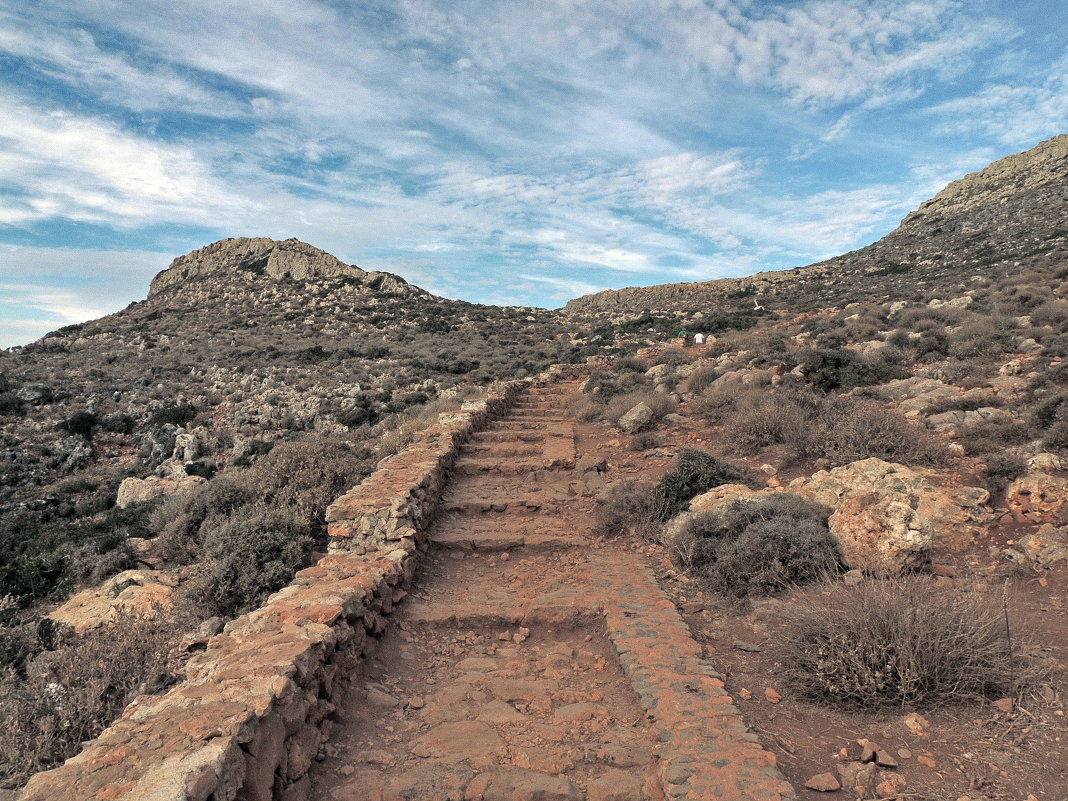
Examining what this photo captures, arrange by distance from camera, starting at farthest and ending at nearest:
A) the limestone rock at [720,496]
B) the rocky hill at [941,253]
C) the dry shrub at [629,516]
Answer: the rocky hill at [941,253], the dry shrub at [629,516], the limestone rock at [720,496]

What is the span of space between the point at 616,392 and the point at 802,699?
35.4 ft

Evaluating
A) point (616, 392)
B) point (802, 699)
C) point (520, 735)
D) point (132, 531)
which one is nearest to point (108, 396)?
point (132, 531)

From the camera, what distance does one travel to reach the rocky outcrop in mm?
55156

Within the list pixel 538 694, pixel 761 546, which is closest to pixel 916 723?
pixel 761 546

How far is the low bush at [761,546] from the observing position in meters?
4.57

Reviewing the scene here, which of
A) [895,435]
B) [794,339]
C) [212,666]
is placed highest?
[794,339]

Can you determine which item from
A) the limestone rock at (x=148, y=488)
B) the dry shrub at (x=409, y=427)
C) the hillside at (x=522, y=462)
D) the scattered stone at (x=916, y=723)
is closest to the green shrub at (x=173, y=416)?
the hillside at (x=522, y=462)

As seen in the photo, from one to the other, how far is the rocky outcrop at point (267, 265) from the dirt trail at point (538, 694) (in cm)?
5157

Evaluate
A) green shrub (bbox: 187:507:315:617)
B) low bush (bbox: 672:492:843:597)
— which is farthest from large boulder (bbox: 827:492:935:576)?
green shrub (bbox: 187:507:315:617)

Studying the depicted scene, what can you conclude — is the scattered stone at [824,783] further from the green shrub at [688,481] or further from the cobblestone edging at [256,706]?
the green shrub at [688,481]

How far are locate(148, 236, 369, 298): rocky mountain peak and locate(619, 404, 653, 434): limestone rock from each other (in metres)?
49.7

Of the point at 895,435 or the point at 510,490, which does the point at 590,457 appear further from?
the point at 895,435

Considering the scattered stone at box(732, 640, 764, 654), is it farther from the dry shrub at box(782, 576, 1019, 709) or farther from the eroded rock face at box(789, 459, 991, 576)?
the eroded rock face at box(789, 459, 991, 576)

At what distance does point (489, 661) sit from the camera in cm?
423
